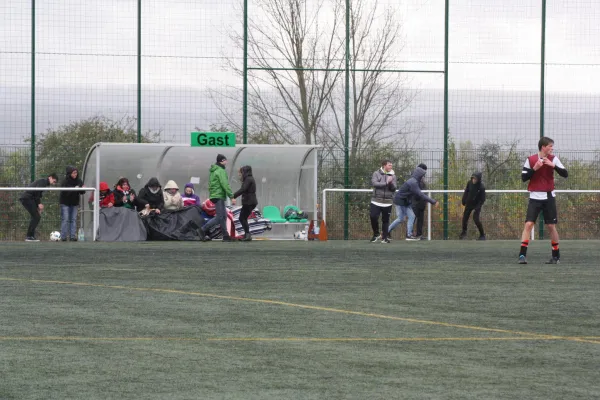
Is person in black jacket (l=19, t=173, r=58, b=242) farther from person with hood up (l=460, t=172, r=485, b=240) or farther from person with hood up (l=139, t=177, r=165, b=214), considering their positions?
person with hood up (l=460, t=172, r=485, b=240)

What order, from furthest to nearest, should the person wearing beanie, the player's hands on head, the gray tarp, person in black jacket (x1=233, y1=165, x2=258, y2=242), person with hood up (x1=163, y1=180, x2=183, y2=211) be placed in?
the person wearing beanie → person with hood up (x1=163, y1=180, x2=183, y2=211) → the gray tarp → person in black jacket (x1=233, y1=165, x2=258, y2=242) → the player's hands on head

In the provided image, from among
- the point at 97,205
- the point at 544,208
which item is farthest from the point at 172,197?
the point at 544,208

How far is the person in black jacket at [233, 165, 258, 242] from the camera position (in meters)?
24.2

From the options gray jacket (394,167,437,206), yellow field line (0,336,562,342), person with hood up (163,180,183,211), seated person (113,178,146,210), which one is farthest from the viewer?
gray jacket (394,167,437,206)

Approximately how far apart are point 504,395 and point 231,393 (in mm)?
1344

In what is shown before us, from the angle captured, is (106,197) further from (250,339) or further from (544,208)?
(250,339)

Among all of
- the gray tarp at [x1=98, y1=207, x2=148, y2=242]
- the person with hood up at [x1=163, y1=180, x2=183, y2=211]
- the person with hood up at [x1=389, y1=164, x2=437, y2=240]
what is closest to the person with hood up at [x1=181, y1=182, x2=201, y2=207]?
the person with hood up at [x1=163, y1=180, x2=183, y2=211]

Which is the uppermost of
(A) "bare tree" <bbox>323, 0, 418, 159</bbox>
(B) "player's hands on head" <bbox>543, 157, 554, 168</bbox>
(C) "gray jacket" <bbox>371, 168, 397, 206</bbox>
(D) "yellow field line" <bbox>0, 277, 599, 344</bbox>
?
(A) "bare tree" <bbox>323, 0, 418, 159</bbox>

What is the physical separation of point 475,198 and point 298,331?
18.9 meters

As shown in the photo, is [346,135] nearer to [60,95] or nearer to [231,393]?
[60,95]

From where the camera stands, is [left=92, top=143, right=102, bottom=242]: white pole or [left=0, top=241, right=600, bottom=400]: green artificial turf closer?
[left=0, top=241, right=600, bottom=400]: green artificial turf

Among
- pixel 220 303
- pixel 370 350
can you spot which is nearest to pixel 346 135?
pixel 220 303

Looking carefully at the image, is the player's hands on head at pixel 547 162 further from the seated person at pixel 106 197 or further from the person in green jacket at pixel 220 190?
the seated person at pixel 106 197

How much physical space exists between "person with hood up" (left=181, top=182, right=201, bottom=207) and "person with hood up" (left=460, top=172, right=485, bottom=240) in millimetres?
6045
